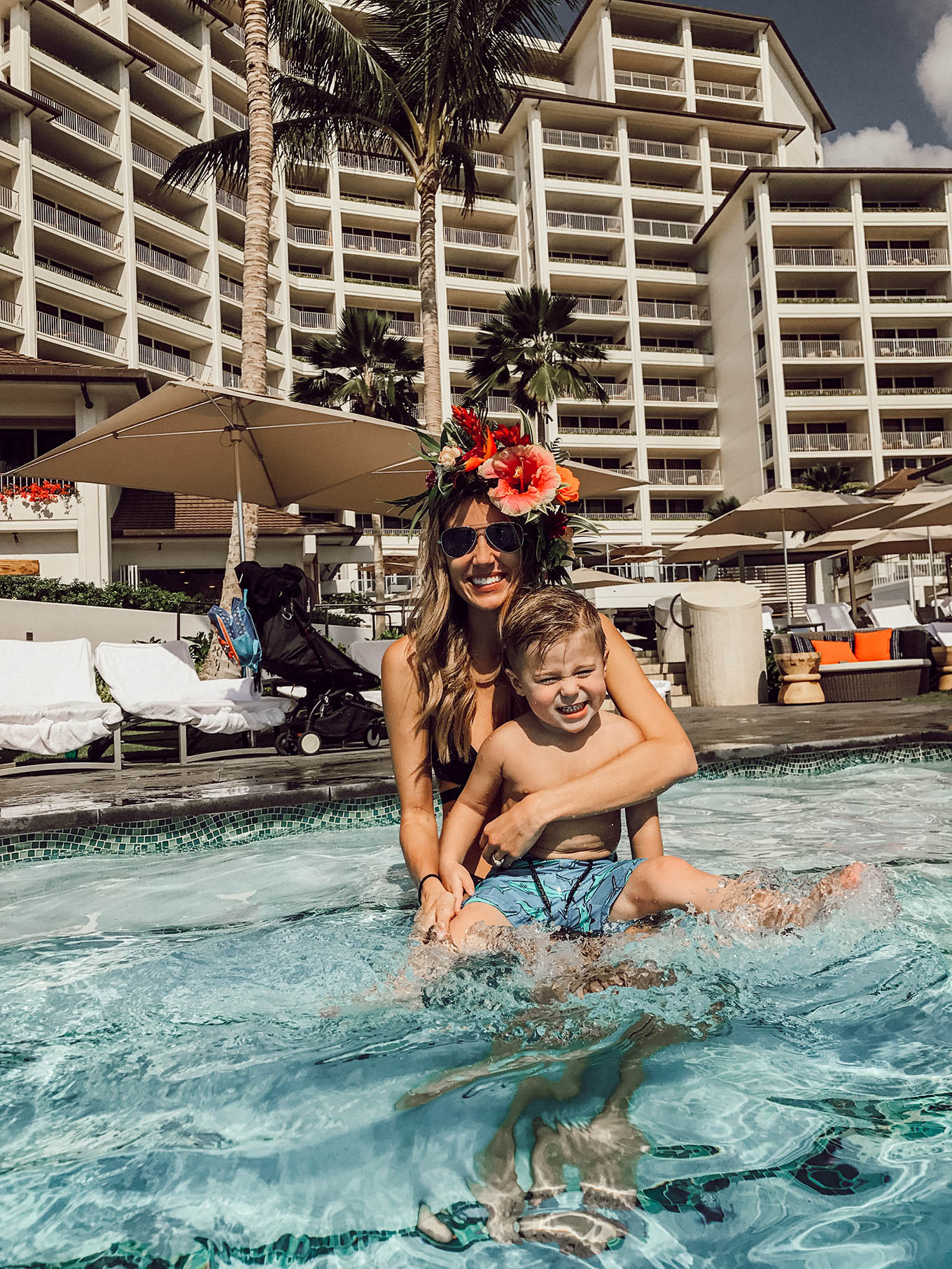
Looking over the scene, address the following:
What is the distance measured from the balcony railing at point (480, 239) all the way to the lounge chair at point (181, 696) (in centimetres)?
4334

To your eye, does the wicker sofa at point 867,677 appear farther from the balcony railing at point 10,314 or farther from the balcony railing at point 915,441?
the balcony railing at point 915,441

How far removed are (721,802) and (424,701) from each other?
12.9 feet

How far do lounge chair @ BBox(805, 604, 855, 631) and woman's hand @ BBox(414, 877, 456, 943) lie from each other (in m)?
14.0

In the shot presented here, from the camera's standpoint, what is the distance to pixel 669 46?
49969 mm

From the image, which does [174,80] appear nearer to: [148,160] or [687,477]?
[148,160]

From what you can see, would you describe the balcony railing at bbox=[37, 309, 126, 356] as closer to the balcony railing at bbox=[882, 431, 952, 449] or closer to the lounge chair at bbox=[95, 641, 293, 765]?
the lounge chair at bbox=[95, 641, 293, 765]

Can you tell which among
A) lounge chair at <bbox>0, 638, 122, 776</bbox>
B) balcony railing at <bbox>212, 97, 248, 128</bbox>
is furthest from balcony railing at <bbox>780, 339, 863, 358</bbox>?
lounge chair at <bbox>0, 638, 122, 776</bbox>

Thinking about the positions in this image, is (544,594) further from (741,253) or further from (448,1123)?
(741,253)

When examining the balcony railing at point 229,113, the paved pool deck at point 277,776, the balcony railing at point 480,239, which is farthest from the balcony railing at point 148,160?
the paved pool deck at point 277,776

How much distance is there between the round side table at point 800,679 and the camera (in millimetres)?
11719

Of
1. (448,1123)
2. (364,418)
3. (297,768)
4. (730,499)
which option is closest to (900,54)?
(730,499)

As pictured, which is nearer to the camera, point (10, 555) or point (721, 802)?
point (721, 802)

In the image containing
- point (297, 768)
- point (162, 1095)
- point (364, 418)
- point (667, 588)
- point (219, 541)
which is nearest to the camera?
point (162, 1095)

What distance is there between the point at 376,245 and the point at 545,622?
48.7m
